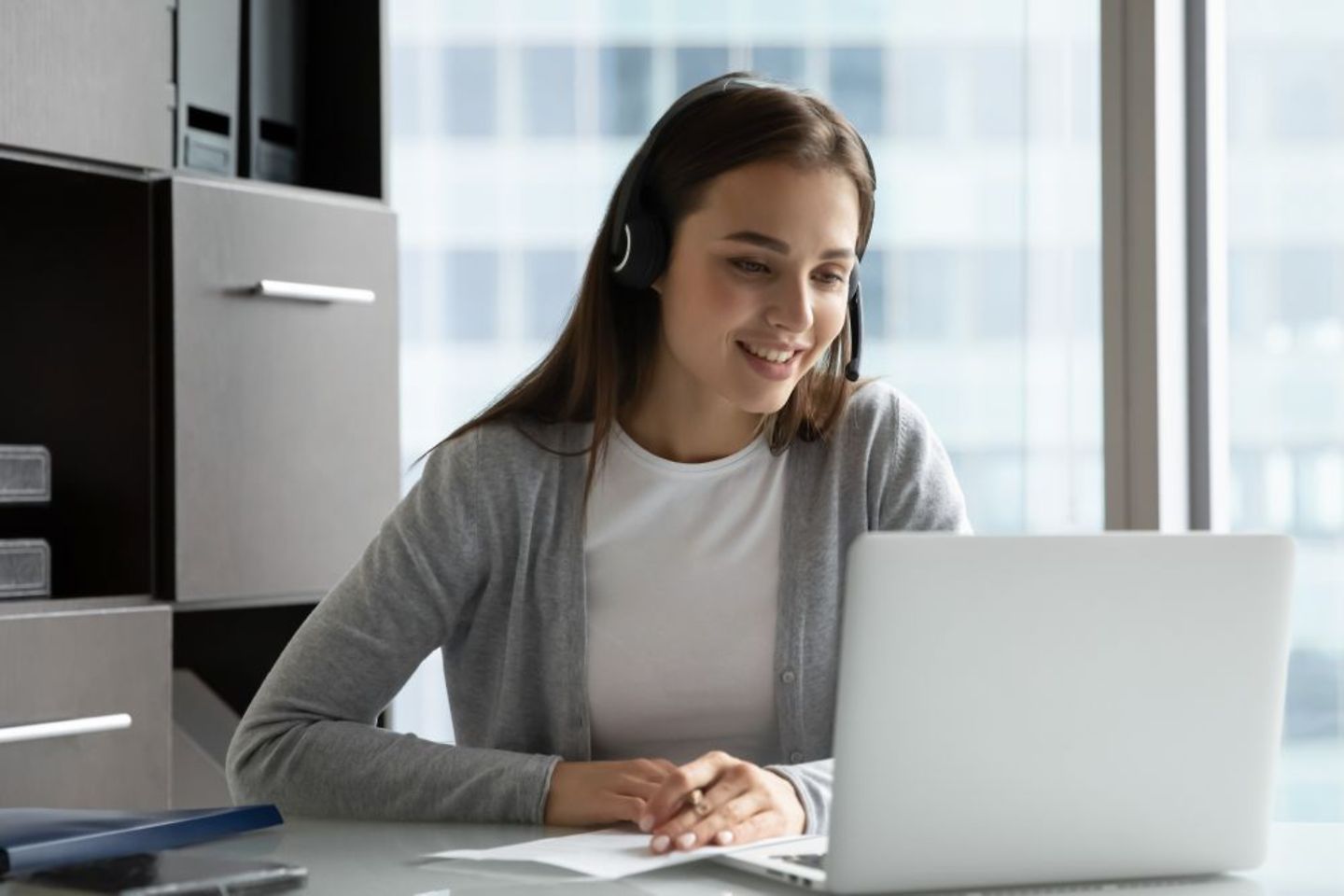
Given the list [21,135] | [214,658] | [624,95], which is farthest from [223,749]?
[624,95]

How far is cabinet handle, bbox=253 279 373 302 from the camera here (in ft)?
6.45

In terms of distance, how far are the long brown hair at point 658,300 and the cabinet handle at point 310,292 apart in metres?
0.38

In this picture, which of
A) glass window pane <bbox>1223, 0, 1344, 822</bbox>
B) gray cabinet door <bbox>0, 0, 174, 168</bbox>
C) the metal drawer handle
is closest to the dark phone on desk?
the metal drawer handle

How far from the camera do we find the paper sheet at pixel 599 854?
3.47 ft

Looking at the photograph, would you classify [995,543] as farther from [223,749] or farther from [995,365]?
[995,365]

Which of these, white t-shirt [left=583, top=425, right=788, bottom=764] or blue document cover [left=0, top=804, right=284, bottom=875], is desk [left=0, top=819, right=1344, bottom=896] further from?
white t-shirt [left=583, top=425, right=788, bottom=764]


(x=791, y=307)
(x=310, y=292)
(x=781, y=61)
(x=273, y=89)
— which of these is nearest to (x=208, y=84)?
(x=273, y=89)

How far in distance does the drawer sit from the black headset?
0.68 meters

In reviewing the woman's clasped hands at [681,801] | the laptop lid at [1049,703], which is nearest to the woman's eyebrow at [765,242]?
the woman's clasped hands at [681,801]

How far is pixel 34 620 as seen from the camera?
1721 millimetres

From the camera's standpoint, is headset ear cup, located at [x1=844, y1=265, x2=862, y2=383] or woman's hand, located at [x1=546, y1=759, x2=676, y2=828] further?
headset ear cup, located at [x1=844, y1=265, x2=862, y2=383]

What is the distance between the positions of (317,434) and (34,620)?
0.45m

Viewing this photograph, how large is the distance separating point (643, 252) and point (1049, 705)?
A: 2.55ft

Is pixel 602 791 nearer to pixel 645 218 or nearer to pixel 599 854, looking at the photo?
pixel 599 854
